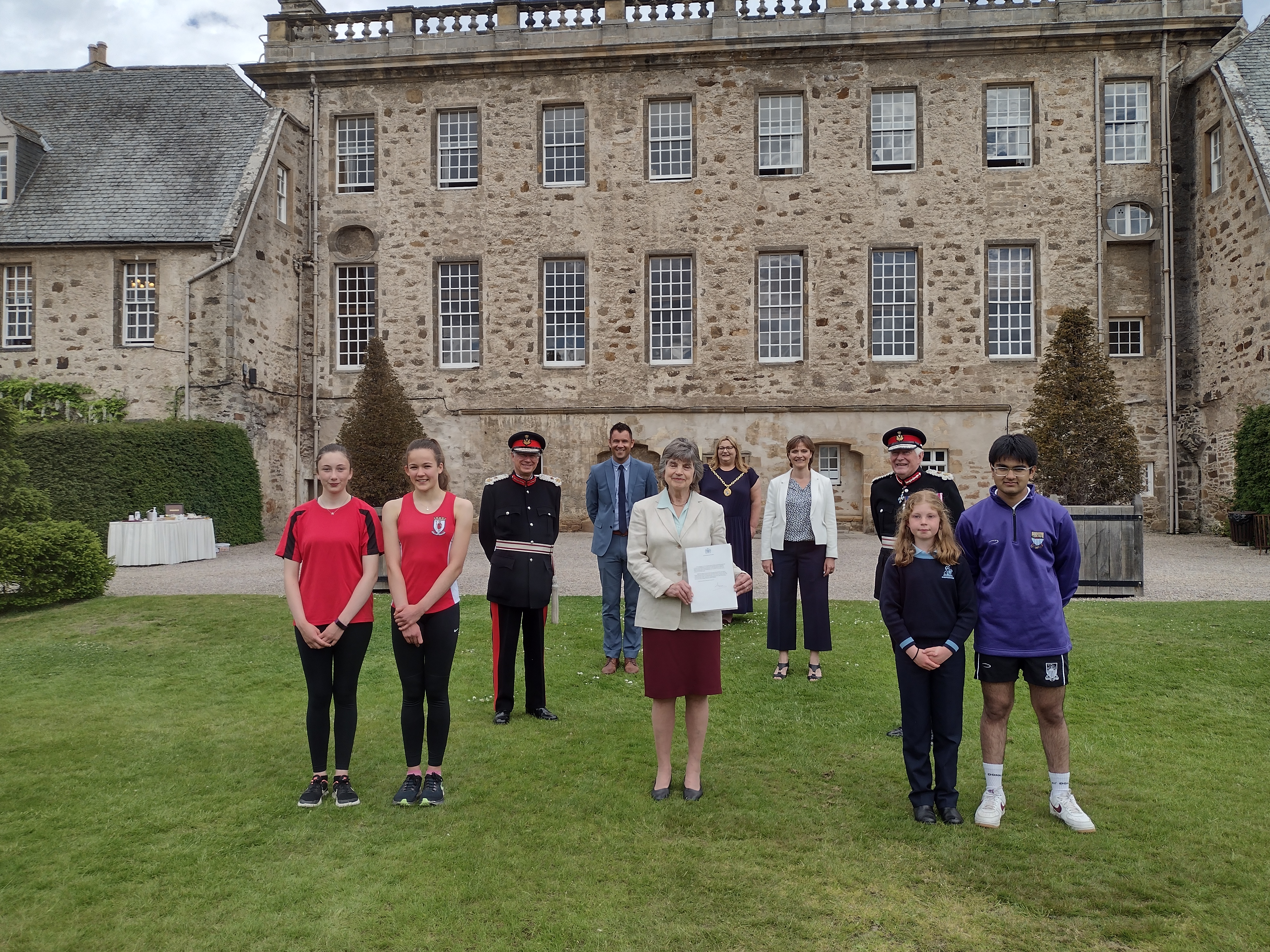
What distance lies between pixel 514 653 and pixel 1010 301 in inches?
725

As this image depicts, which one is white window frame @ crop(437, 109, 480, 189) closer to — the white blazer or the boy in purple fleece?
the white blazer

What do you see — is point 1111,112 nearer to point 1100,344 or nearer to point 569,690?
point 1100,344

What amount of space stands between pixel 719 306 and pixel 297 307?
10861 millimetres

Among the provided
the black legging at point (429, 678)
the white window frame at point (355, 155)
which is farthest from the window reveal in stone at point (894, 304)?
the black legging at point (429, 678)

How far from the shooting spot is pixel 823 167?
2094 cm

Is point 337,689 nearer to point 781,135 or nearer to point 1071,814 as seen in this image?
point 1071,814

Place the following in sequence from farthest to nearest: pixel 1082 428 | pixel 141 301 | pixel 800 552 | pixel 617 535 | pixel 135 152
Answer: pixel 135 152, pixel 141 301, pixel 1082 428, pixel 617 535, pixel 800 552

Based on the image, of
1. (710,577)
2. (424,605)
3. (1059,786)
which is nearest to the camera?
(1059,786)

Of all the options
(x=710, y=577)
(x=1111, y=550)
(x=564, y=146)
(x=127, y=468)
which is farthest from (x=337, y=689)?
(x=564, y=146)

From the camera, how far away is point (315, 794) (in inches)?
181

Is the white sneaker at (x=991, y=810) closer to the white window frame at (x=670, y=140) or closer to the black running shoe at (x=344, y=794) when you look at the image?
the black running shoe at (x=344, y=794)

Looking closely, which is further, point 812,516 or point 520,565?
point 812,516

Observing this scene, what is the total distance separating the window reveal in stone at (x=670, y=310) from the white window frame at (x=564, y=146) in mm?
3088

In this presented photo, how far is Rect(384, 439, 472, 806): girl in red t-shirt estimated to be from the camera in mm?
4609
